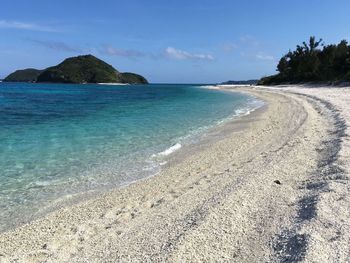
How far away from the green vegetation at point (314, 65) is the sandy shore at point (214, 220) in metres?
50.7

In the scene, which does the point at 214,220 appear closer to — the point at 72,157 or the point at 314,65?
the point at 72,157

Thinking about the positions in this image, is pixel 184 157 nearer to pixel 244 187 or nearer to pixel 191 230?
pixel 244 187

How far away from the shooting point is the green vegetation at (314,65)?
65.0 meters

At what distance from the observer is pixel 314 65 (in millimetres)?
80312

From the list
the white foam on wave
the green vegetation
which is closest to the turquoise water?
the white foam on wave

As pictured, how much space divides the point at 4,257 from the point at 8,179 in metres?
4.86

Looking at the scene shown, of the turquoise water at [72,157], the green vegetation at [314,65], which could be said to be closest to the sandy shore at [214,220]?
the turquoise water at [72,157]

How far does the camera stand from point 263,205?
6895 mm

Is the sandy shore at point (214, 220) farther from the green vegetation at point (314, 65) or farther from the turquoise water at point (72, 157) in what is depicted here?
the green vegetation at point (314, 65)

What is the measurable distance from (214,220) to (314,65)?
81.1m

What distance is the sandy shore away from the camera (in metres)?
5.26

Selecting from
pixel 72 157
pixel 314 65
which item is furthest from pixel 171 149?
pixel 314 65

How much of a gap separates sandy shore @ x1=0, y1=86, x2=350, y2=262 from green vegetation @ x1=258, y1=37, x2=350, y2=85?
5074 cm

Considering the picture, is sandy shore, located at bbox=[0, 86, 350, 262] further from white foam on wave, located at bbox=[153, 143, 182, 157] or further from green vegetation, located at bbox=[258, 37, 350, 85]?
green vegetation, located at bbox=[258, 37, 350, 85]
